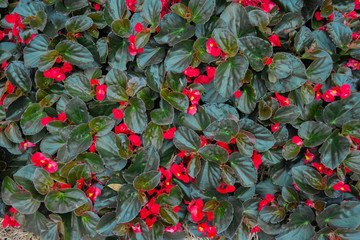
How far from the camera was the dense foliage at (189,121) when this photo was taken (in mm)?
1330

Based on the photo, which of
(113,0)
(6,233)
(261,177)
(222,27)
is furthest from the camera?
(6,233)

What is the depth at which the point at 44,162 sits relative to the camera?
1387 mm

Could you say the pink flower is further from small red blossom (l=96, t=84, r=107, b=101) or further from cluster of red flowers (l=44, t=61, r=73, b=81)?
cluster of red flowers (l=44, t=61, r=73, b=81)

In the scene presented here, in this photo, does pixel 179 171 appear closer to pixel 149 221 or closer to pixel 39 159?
pixel 149 221

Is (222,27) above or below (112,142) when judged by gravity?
above

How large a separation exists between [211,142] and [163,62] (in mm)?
420

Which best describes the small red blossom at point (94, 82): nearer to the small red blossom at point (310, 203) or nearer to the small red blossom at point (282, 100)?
the small red blossom at point (282, 100)

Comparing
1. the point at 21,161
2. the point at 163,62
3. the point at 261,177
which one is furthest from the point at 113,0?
the point at 261,177

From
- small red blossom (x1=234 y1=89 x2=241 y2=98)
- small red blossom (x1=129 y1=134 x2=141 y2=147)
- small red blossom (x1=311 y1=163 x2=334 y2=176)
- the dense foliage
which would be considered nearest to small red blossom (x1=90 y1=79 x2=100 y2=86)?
the dense foliage

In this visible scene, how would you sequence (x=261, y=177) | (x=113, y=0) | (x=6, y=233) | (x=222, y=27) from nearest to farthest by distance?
(x=222, y=27) → (x=113, y=0) → (x=261, y=177) → (x=6, y=233)

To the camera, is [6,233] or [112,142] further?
[6,233]

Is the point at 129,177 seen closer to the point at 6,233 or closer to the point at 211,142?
the point at 211,142

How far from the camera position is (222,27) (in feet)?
4.32

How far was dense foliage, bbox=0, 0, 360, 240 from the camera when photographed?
1.33 metres
